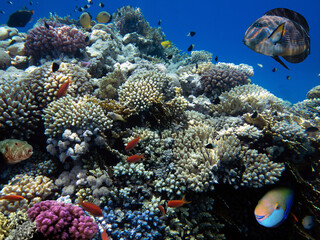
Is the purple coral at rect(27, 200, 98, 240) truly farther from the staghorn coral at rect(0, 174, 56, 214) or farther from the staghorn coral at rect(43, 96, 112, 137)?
the staghorn coral at rect(43, 96, 112, 137)

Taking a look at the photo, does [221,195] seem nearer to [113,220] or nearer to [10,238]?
[113,220]

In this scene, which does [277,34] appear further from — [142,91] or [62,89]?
[62,89]

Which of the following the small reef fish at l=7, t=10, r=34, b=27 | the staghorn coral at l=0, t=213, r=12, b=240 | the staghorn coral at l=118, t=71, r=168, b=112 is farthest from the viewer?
the small reef fish at l=7, t=10, r=34, b=27

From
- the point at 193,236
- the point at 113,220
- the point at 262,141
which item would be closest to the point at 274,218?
the point at 193,236

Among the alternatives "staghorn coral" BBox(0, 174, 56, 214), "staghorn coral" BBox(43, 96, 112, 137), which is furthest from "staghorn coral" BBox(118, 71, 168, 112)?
"staghorn coral" BBox(0, 174, 56, 214)

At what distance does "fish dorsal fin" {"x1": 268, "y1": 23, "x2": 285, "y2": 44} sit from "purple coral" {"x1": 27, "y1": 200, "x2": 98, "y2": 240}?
4075mm

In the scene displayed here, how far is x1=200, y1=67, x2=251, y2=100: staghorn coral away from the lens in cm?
669

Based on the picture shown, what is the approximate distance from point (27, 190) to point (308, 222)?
21.1ft

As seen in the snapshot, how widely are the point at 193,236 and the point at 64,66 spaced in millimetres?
5984

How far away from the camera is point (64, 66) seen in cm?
560

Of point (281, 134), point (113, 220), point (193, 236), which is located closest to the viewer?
point (113, 220)

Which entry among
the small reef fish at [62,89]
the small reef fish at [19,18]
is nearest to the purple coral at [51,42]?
the small reef fish at [19,18]

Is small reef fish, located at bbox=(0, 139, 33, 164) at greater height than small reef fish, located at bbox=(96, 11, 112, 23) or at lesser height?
lesser

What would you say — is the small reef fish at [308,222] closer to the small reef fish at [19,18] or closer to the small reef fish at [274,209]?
the small reef fish at [274,209]
